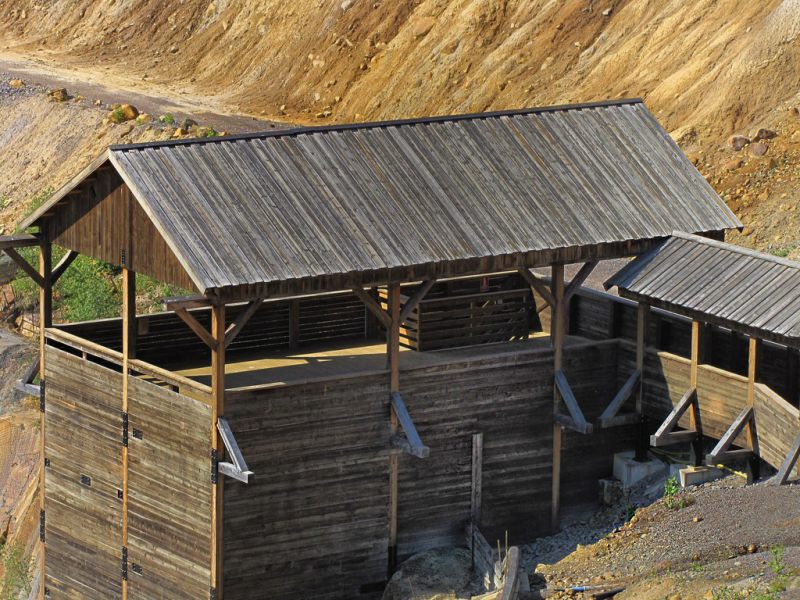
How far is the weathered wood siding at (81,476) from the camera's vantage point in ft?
91.5

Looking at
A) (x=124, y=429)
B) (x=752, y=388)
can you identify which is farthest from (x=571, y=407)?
(x=124, y=429)

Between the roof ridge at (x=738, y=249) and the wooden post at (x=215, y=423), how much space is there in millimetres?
8342

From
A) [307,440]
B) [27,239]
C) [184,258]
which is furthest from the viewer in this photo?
[27,239]

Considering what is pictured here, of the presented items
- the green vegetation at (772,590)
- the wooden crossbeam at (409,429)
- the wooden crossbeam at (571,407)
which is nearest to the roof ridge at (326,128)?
the wooden crossbeam at (409,429)

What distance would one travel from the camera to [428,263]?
1032 inches

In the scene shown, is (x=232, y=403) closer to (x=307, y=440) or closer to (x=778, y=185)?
(x=307, y=440)

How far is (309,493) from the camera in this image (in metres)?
26.3

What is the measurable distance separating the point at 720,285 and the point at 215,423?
831 cm

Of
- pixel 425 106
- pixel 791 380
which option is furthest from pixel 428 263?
pixel 425 106

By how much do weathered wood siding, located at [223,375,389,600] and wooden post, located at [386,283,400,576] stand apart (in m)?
0.10

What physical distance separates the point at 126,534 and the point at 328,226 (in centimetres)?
617

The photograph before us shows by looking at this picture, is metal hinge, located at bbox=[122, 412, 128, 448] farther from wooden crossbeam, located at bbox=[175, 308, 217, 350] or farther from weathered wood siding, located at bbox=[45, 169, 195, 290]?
wooden crossbeam, located at bbox=[175, 308, 217, 350]

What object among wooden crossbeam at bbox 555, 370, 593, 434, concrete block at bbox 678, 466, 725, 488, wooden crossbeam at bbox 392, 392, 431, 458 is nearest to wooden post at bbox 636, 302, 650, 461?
wooden crossbeam at bbox 555, 370, 593, 434

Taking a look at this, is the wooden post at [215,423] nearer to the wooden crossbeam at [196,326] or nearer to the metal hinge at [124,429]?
the wooden crossbeam at [196,326]
